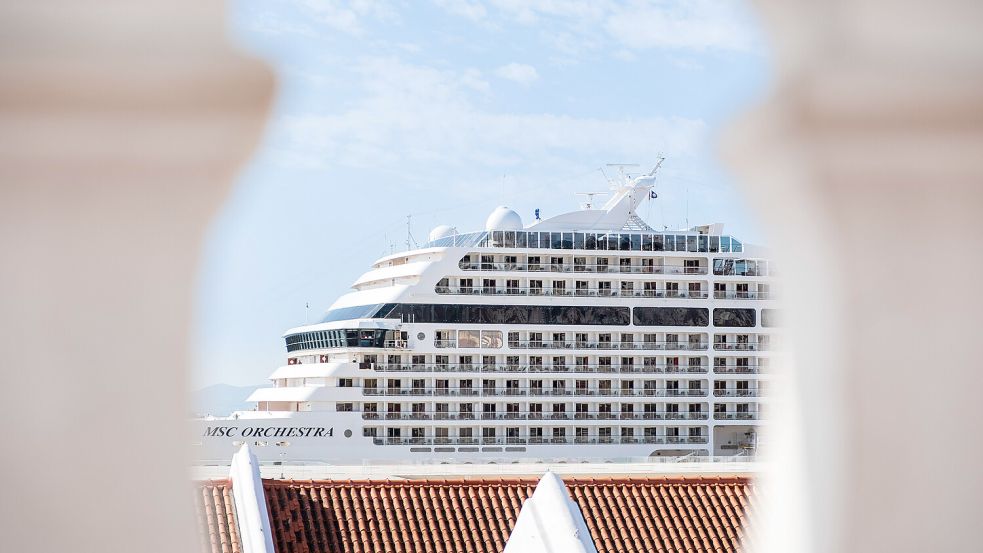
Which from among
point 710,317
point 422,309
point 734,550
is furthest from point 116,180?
point 710,317

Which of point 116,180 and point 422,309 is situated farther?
point 422,309

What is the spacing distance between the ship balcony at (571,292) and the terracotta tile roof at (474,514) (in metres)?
26.4

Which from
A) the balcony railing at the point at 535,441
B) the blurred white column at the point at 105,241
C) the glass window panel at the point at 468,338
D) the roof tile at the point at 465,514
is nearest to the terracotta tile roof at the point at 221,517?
the roof tile at the point at 465,514

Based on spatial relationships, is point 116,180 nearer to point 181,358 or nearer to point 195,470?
point 181,358

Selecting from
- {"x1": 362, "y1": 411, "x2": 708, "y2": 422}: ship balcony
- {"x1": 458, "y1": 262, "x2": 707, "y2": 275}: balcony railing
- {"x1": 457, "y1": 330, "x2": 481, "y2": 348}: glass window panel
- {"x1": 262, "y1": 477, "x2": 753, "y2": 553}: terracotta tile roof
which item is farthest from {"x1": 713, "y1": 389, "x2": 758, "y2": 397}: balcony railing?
{"x1": 262, "y1": 477, "x2": 753, "y2": 553}: terracotta tile roof

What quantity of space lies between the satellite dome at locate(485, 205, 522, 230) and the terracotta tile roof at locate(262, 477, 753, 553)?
27496 mm

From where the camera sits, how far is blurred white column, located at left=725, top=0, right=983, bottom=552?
143 centimetres

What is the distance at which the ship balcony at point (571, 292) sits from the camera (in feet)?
125

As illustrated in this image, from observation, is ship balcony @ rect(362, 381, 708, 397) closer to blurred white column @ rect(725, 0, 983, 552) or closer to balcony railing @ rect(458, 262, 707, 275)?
balcony railing @ rect(458, 262, 707, 275)

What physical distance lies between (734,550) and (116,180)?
985 cm

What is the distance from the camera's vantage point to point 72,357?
1267 mm

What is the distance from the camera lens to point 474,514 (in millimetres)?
10875

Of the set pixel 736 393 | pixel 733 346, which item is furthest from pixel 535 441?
pixel 733 346

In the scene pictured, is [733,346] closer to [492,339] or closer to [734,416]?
[734,416]
